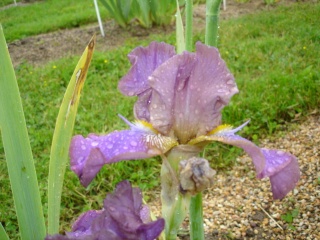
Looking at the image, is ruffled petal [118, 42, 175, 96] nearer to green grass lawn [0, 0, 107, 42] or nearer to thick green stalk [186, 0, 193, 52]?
thick green stalk [186, 0, 193, 52]

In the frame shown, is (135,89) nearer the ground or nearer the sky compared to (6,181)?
nearer the sky

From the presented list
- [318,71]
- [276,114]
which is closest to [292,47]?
[318,71]

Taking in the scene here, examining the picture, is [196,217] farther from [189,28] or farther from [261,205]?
[261,205]

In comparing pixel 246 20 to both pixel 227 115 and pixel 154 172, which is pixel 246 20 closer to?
pixel 227 115

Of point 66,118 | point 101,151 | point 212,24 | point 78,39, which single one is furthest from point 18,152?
point 78,39

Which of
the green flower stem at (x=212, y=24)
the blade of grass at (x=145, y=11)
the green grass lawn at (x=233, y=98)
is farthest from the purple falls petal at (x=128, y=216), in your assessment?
the blade of grass at (x=145, y=11)

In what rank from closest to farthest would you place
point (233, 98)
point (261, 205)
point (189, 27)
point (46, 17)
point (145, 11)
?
point (189, 27)
point (261, 205)
point (233, 98)
point (145, 11)
point (46, 17)
